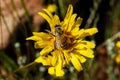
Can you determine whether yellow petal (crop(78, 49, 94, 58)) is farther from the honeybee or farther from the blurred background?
the blurred background

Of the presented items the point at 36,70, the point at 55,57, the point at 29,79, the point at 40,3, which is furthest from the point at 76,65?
the point at 40,3

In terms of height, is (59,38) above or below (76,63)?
above

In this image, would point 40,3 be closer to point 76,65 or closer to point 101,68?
point 101,68

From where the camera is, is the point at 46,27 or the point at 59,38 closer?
the point at 59,38

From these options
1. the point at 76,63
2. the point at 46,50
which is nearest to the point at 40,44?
the point at 46,50

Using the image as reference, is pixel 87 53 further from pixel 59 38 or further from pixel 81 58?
pixel 59 38

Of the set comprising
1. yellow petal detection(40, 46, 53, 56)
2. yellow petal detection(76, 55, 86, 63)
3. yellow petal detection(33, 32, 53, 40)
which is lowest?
yellow petal detection(76, 55, 86, 63)

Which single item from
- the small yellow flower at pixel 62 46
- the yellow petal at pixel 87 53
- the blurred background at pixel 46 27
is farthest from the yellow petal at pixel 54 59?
the blurred background at pixel 46 27

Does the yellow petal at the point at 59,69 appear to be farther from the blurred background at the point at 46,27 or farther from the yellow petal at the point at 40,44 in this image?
the blurred background at the point at 46,27

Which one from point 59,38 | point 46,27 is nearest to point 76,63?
point 59,38

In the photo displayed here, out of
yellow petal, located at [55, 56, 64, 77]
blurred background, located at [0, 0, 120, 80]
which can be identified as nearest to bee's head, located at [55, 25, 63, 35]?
yellow petal, located at [55, 56, 64, 77]
